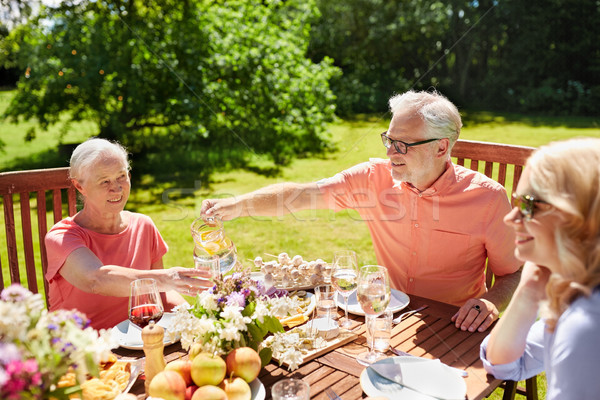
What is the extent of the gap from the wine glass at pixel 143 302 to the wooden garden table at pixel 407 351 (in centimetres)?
22

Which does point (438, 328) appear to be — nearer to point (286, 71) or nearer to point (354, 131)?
point (286, 71)

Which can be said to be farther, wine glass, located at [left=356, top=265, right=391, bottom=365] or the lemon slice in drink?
the lemon slice in drink

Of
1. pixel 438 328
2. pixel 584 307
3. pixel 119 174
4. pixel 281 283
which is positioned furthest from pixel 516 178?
pixel 119 174

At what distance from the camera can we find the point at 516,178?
3076mm

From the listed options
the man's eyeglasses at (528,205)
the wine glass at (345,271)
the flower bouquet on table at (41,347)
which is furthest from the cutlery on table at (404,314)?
the flower bouquet on table at (41,347)

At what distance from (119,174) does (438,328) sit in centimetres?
181

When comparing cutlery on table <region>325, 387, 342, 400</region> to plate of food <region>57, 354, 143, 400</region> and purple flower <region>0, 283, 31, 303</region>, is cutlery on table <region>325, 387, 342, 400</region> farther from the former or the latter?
purple flower <region>0, 283, 31, 303</region>

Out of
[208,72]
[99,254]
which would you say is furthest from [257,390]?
[208,72]

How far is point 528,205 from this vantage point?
1427mm

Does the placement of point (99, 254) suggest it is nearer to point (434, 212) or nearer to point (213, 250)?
point (213, 250)

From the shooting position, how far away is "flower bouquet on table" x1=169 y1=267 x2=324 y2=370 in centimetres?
164

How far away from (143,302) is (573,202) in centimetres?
136

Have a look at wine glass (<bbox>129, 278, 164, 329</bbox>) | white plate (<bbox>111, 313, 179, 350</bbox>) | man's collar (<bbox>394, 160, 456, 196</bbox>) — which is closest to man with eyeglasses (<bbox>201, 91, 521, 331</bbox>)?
man's collar (<bbox>394, 160, 456, 196</bbox>)

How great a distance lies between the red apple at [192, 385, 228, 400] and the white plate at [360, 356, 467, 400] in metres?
0.47
